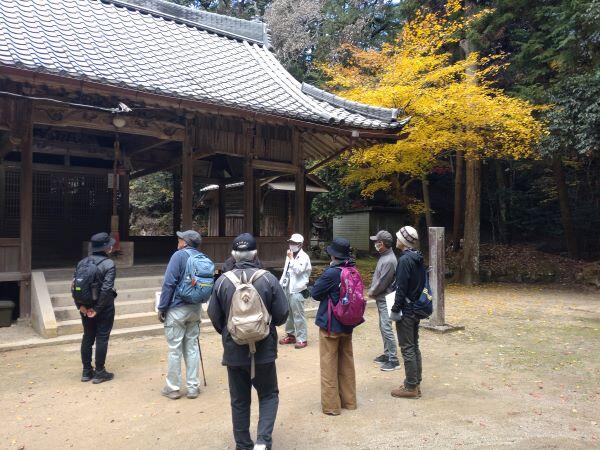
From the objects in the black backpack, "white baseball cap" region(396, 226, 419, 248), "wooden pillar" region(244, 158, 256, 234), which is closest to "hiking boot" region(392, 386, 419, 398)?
"white baseball cap" region(396, 226, 419, 248)

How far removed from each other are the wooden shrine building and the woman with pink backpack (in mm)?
5243

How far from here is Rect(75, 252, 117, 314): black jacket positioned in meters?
5.18

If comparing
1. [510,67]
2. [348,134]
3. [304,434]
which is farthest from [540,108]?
[304,434]

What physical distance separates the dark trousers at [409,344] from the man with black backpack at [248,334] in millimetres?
1795

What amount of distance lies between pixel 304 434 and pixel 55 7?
36.3 ft

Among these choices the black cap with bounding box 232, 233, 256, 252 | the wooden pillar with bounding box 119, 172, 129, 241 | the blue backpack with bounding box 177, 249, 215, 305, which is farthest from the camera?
the wooden pillar with bounding box 119, 172, 129, 241

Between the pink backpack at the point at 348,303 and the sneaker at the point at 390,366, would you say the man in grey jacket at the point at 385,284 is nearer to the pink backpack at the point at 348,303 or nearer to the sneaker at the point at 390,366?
the sneaker at the point at 390,366

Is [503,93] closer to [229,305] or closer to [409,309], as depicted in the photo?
[409,309]

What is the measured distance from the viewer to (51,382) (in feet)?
17.8

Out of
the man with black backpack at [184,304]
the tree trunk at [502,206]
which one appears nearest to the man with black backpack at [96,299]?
the man with black backpack at [184,304]

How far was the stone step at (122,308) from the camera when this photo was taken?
25.7 feet

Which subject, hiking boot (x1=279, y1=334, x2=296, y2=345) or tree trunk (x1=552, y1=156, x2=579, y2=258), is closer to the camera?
hiking boot (x1=279, y1=334, x2=296, y2=345)

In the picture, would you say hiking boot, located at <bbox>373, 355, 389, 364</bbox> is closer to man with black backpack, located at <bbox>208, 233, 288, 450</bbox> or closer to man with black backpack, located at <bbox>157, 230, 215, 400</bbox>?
man with black backpack, located at <bbox>157, 230, 215, 400</bbox>

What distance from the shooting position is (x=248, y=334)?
3408 mm
